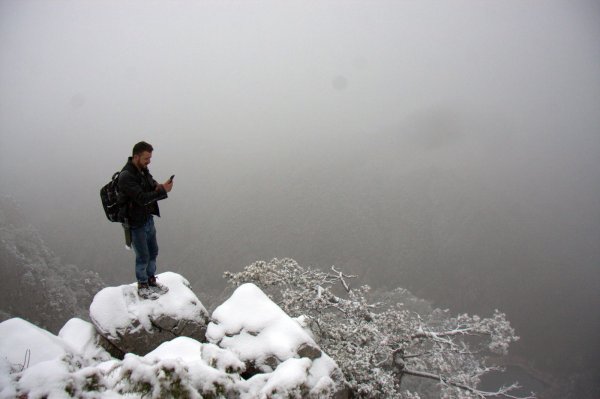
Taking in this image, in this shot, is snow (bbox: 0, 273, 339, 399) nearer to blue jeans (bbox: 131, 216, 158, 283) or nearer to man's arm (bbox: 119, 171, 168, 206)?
blue jeans (bbox: 131, 216, 158, 283)

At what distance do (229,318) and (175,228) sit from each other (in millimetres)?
77831

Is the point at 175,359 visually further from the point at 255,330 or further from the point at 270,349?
the point at 255,330

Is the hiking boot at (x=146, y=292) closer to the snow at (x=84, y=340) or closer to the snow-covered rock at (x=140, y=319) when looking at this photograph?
the snow-covered rock at (x=140, y=319)

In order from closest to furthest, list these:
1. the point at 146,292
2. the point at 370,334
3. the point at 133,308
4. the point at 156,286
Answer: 1. the point at 133,308
2. the point at 146,292
3. the point at 156,286
4. the point at 370,334

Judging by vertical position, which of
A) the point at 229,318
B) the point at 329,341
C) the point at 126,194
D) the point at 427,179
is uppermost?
the point at 126,194

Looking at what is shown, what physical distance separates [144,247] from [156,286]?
160cm

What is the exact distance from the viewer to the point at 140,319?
696cm

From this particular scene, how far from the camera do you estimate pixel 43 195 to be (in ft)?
326

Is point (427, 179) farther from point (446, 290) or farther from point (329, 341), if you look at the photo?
point (329, 341)

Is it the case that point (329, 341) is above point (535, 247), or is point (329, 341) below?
above

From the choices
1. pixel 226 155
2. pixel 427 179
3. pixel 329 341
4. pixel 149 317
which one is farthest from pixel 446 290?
pixel 226 155

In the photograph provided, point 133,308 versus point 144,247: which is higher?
point 144,247

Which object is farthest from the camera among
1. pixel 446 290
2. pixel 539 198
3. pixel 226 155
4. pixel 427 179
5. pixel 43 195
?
pixel 226 155

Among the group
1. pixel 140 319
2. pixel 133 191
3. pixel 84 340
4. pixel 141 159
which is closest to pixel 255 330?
pixel 140 319
